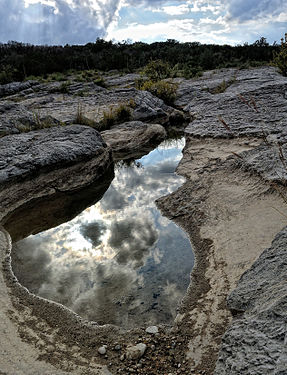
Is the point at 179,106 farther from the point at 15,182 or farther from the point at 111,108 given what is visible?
the point at 15,182

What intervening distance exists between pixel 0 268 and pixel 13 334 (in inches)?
48.9

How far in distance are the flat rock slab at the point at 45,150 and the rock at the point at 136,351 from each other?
3.81m

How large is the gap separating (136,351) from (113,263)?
147 centimetres

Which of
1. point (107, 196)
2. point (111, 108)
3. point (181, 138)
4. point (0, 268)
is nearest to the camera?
point (0, 268)

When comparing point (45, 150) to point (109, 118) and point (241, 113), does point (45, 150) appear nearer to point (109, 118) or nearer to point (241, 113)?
point (109, 118)

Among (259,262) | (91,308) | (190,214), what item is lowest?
(91,308)

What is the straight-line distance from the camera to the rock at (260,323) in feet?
5.35

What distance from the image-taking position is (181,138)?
948 centimetres


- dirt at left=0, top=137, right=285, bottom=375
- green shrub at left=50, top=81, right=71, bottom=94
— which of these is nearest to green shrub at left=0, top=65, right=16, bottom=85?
green shrub at left=50, top=81, right=71, bottom=94

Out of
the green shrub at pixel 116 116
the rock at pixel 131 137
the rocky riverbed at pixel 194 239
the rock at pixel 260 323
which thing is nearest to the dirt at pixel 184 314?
the rocky riverbed at pixel 194 239

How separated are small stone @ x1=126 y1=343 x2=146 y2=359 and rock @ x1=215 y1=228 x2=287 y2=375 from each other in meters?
0.95

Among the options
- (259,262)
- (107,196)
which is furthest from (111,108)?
(259,262)

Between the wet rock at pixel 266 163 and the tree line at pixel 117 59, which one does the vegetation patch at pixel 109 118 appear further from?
the tree line at pixel 117 59

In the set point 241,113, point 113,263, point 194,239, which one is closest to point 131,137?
point 241,113
